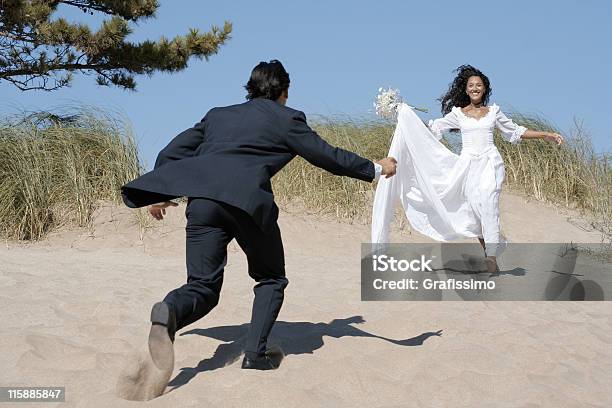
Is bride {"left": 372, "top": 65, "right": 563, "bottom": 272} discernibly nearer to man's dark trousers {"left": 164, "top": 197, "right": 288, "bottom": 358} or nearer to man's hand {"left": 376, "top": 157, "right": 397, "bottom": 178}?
man's hand {"left": 376, "top": 157, "right": 397, "bottom": 178}

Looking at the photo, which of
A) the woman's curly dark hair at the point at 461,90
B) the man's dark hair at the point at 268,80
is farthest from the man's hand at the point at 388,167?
the woman's curly dark hair at the point at 461,90

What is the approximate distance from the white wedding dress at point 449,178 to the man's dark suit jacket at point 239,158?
3.67m

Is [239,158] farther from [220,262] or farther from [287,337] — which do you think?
[287,337]

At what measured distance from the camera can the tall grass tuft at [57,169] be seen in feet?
33.4

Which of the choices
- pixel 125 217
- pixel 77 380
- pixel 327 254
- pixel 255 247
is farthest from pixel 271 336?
pixel 125 217

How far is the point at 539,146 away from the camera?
13898 mm

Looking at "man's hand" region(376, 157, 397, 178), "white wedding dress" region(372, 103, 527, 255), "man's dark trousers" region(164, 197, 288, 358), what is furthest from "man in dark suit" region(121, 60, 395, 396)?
"white wedding dress" region(372, 103, 527, 255)

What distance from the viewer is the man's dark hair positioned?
13.5 ft

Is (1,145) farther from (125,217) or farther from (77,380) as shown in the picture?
(77,380)

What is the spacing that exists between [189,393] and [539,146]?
11.4 m

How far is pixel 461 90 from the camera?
321 inches

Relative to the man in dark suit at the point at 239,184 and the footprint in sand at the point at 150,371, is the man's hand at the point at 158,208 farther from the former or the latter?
the footprint in sand at the point at 150,371

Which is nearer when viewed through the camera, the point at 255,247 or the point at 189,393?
the point at 189,393

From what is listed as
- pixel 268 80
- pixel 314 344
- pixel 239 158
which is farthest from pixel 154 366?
pixel 268 80
